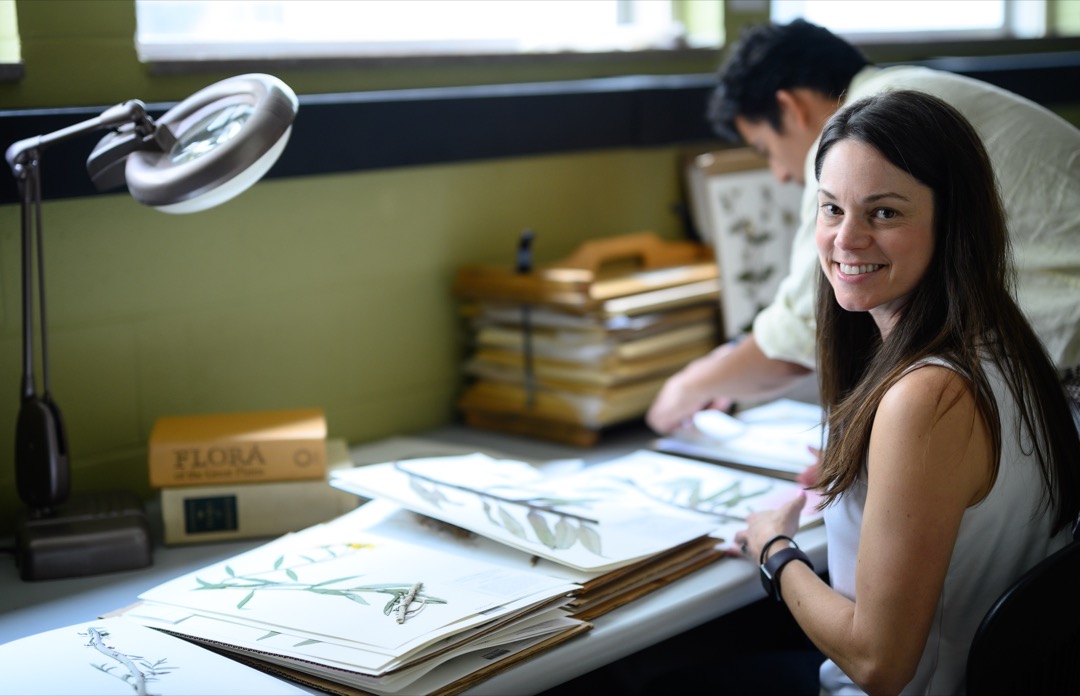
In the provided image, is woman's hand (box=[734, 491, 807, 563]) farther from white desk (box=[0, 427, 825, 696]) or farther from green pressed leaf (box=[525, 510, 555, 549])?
green pressed leaf (box=[525, 510, 555, 549])

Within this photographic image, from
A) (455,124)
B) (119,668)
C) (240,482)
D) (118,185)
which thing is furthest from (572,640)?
(455,124)

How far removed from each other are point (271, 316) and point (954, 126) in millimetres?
1120

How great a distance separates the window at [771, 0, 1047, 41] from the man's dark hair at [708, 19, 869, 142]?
66 centimetres

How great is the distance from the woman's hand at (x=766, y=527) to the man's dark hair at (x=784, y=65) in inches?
32.1

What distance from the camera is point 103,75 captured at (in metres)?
1.68

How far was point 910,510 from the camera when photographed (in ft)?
3.73

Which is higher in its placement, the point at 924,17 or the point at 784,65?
the point at 924,17

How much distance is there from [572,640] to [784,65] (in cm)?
116

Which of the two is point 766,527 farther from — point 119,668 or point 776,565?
point 119,668

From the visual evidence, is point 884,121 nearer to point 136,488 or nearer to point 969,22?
point 136,488

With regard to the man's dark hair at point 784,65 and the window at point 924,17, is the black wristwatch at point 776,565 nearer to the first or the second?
the man's dark hair at point 784,65

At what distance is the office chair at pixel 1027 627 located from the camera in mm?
1129

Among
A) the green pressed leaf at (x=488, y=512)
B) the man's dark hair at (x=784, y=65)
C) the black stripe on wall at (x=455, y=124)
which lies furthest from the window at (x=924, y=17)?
the green pressed leaf at (x=488, y=512)

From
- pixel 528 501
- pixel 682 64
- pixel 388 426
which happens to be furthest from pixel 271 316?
pixel 682 64
